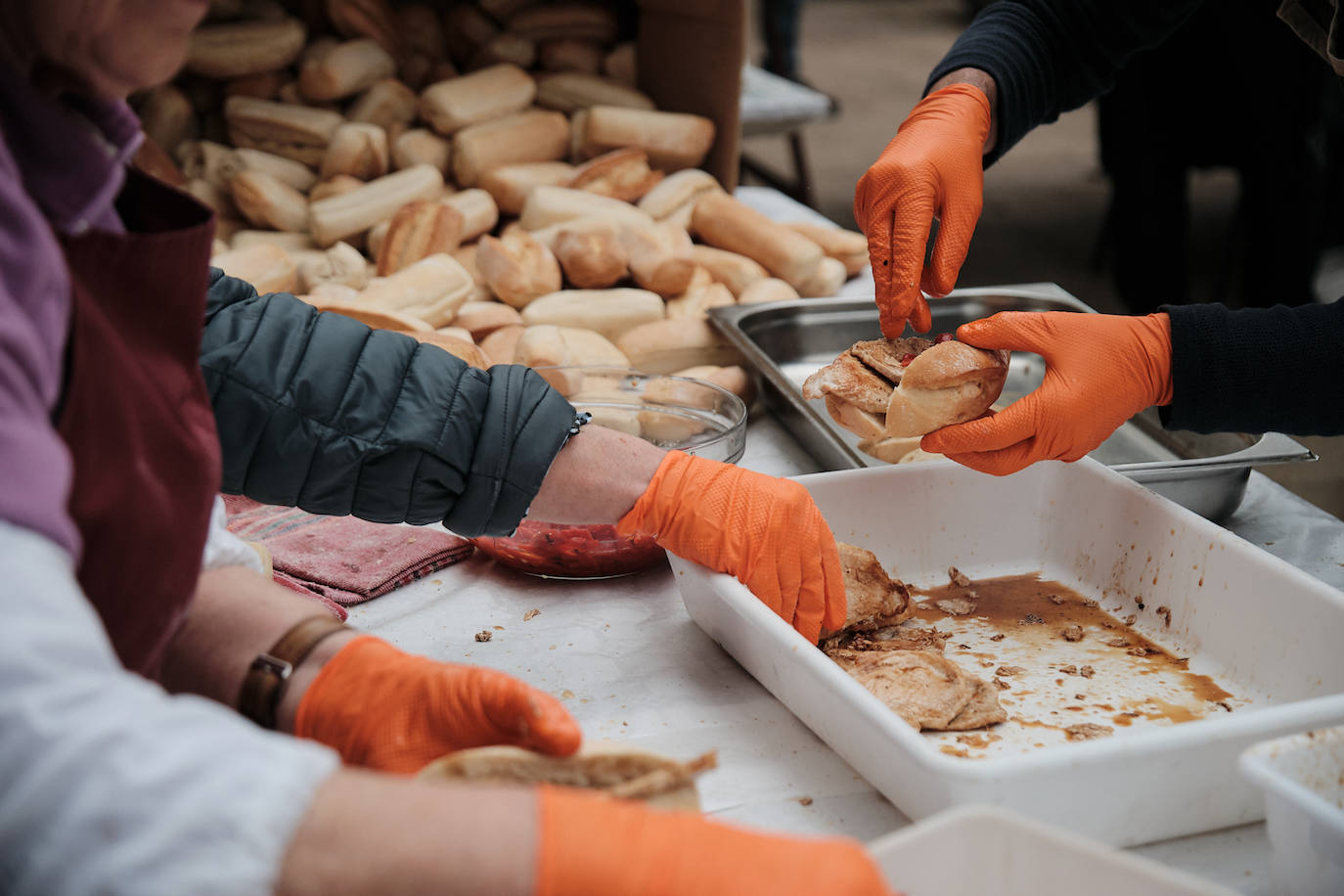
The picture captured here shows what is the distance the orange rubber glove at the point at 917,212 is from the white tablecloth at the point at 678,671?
1.79ft

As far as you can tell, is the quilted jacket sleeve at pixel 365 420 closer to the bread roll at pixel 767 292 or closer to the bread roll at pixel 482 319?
the bread roll at pixel 482 319

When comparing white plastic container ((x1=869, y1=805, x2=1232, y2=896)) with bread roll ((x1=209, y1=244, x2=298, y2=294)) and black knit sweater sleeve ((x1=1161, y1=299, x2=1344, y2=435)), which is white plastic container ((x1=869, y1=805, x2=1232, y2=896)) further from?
bread roll ((x1=209, y1=244, x2=298, y2=294))

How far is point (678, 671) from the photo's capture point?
1396 mm

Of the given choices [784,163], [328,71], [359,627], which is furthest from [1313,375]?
[784,163]

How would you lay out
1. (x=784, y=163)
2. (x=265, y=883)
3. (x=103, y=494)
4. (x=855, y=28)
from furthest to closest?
(x=855, y=28)
(x=784, y=163)
(x=103, y=494)
(x=265, y=883)

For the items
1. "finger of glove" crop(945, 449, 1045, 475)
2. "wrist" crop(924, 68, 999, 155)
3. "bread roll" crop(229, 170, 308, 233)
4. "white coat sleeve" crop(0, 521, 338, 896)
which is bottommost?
"bread roll" crop(229, 170, 308, 233)

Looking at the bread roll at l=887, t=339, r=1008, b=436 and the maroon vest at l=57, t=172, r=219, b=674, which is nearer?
the maroon vest at l=57, t=172, r=219, b=674

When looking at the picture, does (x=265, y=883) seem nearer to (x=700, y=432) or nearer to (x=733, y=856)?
(x=733, y=856)

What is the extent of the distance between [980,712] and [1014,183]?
6917 millimetres

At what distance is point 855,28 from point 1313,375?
12062 mm

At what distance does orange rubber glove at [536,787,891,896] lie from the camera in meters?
0.65

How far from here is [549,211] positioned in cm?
270

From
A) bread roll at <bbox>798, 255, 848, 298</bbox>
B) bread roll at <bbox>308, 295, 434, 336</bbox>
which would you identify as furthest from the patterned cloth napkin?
bread roll at <bbox>798, 255, 848, 298</bbox>

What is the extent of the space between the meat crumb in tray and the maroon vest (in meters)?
0.73
